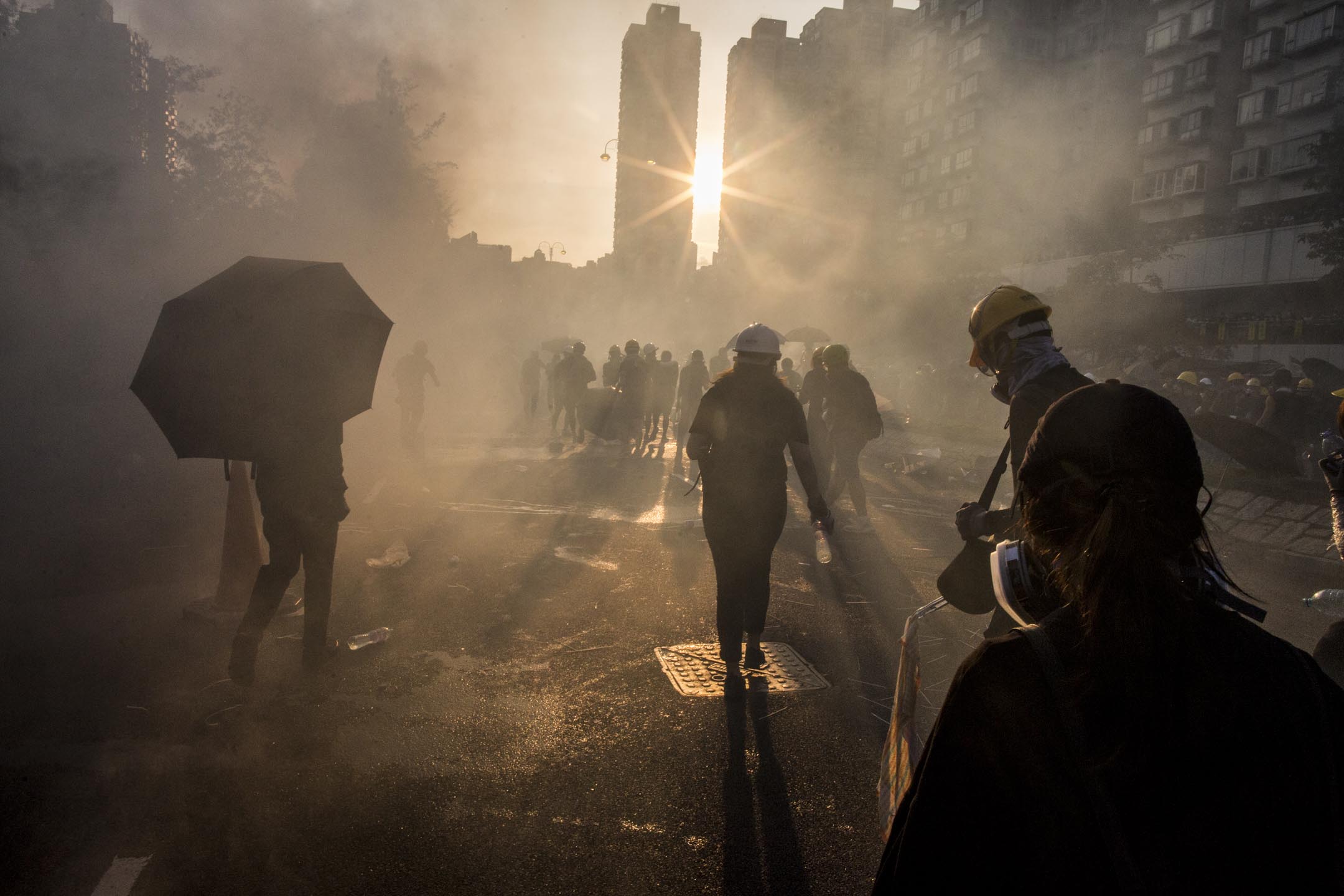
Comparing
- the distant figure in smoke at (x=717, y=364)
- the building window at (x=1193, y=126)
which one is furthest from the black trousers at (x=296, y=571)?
the building window at (x=1193, y=126)

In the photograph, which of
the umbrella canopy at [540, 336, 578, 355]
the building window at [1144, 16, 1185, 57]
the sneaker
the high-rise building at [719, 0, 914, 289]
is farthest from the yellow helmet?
the high-rise building at [719, 0, 914, 289]

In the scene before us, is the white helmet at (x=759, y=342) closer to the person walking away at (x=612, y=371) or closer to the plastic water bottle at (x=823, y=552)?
the plastic water bottle at (x=823, y=552)

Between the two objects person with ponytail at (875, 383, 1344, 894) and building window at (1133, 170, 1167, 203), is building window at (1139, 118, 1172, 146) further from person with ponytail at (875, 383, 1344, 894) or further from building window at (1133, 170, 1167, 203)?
person with ponytail at (875, 383, 1344, 894)

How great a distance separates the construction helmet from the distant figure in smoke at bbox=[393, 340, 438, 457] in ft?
23.6

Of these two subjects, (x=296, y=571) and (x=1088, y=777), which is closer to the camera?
(x=1088, y=777)

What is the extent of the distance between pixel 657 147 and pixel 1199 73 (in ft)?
421

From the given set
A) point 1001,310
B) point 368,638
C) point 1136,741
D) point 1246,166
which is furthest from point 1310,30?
point 1136,741

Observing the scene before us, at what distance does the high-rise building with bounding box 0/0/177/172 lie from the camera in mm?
11438

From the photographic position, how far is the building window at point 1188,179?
40.9 m

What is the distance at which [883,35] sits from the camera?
9856cm

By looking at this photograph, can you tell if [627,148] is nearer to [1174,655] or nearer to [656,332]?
[656,332]

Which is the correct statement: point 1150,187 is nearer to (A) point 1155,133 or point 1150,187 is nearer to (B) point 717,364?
(A) point 1155,133

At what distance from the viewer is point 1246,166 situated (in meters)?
38.3

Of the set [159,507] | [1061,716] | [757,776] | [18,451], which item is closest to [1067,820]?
[1061,716]
